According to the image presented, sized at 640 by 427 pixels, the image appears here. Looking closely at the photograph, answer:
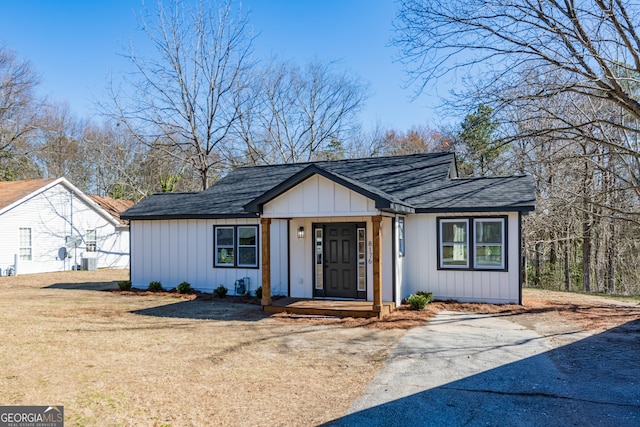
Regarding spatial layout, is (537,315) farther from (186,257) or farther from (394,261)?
(186,257)

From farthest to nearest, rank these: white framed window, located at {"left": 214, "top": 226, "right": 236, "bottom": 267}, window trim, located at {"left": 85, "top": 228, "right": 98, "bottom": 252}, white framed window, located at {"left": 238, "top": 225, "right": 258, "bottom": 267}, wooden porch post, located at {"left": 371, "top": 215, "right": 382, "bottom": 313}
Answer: window trim, located at {"left": 85, "top": 228, "right": 98, "bottom": 252}
white framed window, located at {"left": 214, "top": 226, "right": 236, "bottom": 267}
white framed window, located at {"left": 238, "top": 225, "right": 258, "bottom": 267}
wooden porch post, located at {"left": 371, "top": 215, "right": 382, "bottom": 313}

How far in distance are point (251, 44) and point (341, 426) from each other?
23167 millimetres

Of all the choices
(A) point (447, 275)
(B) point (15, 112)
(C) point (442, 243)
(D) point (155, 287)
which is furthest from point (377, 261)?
(B) point (15, 112)

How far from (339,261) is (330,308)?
5.73ft

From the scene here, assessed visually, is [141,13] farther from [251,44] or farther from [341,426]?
[341,426]

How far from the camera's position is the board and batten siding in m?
12.7

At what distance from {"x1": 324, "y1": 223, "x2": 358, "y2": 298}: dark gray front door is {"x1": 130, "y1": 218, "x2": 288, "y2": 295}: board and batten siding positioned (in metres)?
1.45

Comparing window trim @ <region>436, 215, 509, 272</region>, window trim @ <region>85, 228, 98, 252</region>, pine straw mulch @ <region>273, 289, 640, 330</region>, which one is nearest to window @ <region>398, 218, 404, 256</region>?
window trim @ <region>436, 215, 509, 272</region>

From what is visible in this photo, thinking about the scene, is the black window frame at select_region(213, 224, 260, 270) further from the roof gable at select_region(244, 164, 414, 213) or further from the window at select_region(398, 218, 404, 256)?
the window at select_region(398, 218, 404, 256)

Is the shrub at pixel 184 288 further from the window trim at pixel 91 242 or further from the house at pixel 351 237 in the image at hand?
the window trim at pixel 91 242

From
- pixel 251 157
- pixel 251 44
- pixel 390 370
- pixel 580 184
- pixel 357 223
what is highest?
pixel 251 44

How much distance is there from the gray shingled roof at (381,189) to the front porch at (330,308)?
223 centimetres

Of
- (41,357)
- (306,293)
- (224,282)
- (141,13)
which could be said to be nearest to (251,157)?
(141,13)

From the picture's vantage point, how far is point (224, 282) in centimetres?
1317
